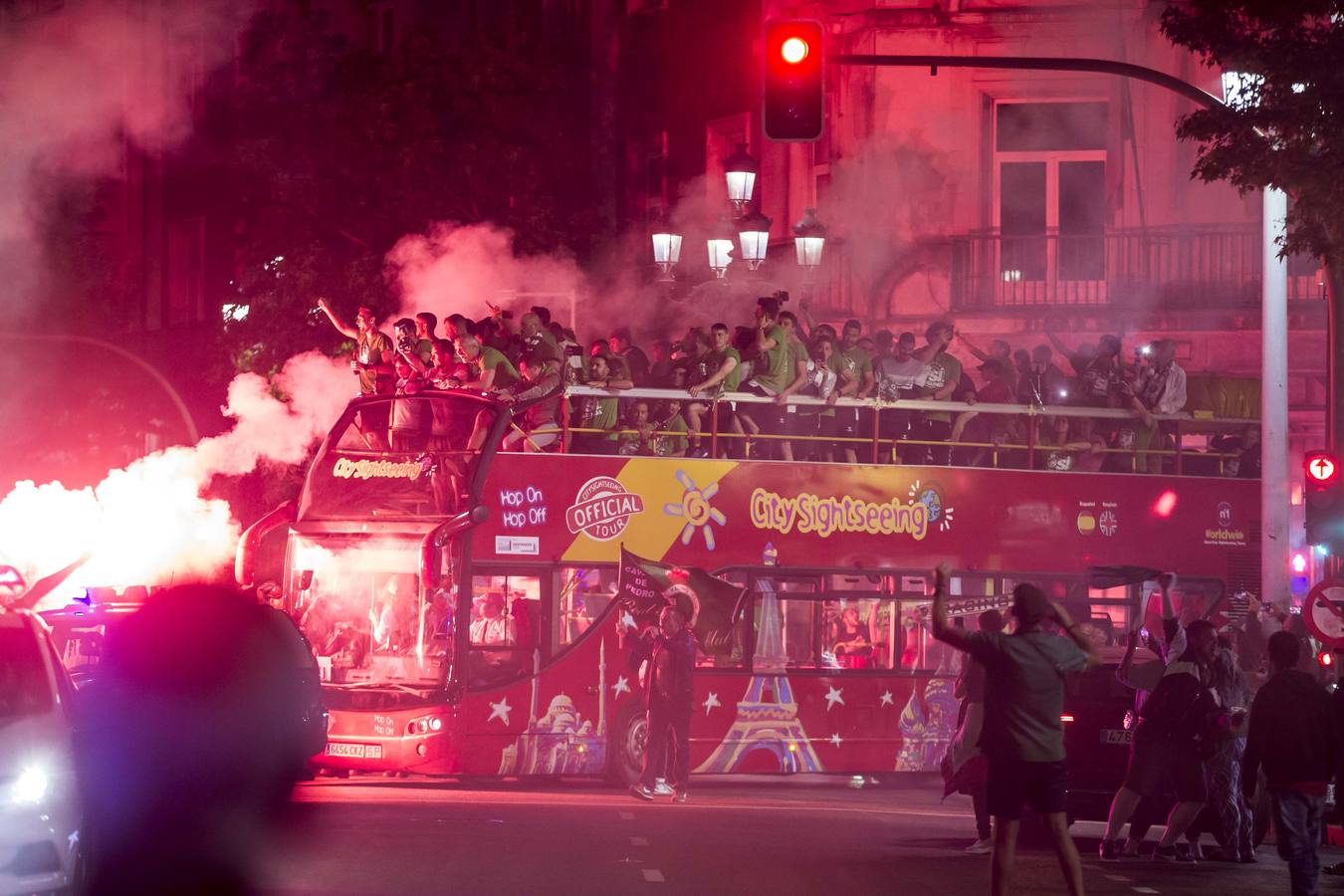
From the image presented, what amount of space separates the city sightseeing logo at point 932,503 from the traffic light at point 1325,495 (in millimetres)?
4804

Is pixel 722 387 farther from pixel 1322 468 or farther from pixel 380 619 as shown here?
pixel 1322 468

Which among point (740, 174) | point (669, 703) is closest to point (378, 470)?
point (669, 703)

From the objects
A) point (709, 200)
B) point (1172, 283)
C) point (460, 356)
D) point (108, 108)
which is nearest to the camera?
point (460, 356)

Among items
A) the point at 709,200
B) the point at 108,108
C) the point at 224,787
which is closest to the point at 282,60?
the point at 709,200

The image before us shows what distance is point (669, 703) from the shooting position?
1956 cm

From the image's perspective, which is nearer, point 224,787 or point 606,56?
point 224,787

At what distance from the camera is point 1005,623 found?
2144cm

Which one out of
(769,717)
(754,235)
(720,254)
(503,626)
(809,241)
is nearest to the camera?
(503,626)

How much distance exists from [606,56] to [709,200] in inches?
187

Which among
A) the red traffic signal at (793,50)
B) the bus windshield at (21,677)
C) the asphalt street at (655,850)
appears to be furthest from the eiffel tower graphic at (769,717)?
the bus windshield at (21,677)

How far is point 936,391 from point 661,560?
3.59 metres

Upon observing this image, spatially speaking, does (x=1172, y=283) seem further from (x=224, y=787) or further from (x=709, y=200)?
(x=224, y=787)

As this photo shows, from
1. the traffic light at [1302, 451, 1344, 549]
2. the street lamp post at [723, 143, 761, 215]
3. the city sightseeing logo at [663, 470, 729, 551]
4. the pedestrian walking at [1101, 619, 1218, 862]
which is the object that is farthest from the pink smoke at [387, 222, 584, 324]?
the pedestrian walking at [1101, 619, 1218, 862]

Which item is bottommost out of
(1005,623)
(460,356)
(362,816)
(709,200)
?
(362,816)
